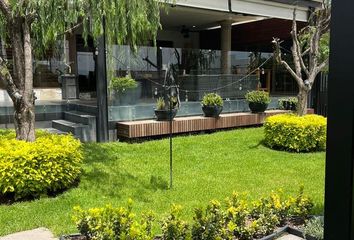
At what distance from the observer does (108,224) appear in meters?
3.08

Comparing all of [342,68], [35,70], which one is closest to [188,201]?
[342,68]

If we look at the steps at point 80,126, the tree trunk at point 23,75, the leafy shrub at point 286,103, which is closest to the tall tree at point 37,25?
the tree trunk at point 23,75

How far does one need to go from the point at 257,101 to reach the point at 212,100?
1629 millimetres

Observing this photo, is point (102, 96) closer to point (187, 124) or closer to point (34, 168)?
point (187, 124)

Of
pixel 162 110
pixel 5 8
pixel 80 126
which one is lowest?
pixel 80 126

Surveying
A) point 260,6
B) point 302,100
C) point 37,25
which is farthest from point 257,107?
point 37,25

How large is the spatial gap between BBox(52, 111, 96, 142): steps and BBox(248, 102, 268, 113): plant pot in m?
4.69

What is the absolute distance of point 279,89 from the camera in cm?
1199

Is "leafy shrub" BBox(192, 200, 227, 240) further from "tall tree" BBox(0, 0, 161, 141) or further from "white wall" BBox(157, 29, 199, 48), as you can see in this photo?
"white wall" BBox(157, 29, 199, 48)

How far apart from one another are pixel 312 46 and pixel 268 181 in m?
3.55

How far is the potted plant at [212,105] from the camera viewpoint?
9.56m

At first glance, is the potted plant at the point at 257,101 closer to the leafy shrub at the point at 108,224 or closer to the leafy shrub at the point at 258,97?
the leafy shrub at the point at 258,97

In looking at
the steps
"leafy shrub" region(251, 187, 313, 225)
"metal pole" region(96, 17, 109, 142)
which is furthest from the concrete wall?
"leafy shrub" region(251, 187, 313, 225)

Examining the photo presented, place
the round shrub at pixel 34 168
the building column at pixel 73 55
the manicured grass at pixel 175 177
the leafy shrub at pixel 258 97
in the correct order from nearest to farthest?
the manicured grass at pixel 175 177 → the round shrub at pixel 34 168 → the building column at pixel 73 55 → the leafy shrub at pixel 258 97
